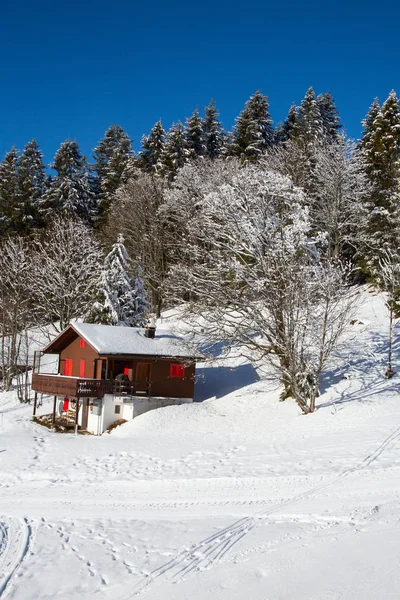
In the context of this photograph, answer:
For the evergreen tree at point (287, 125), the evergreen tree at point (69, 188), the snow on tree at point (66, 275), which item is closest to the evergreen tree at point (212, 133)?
the evergreen tree at point (287, 125)

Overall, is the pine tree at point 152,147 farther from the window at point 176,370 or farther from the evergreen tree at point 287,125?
the window at point 176,370

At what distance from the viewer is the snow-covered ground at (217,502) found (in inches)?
347

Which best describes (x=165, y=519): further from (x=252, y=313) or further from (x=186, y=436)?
(x=252, y=313)

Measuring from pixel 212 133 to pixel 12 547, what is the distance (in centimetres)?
4976

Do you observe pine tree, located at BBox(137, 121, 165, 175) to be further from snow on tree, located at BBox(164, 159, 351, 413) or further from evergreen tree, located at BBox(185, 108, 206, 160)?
snow on tree, located at BBox(164, 159, 351, 413)

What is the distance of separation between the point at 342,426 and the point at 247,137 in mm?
34659

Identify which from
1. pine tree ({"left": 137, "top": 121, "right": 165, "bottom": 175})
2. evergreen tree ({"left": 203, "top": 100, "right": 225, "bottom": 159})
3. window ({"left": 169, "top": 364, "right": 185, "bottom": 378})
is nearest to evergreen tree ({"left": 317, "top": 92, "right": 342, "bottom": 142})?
evergreen tree ({"left": 203, "top": 100, "right": 225, "bottom": 159})

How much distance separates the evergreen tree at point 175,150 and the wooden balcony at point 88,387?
1142 inches

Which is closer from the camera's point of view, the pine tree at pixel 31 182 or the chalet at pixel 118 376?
the chalet at pixel 118 376

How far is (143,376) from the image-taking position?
29219mm

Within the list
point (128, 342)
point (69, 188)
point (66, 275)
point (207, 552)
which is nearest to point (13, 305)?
point (66, 275)

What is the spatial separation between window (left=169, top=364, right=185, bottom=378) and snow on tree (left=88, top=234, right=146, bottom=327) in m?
6.72

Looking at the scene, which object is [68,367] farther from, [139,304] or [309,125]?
[309,125]

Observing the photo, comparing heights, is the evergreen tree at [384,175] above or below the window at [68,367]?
above
